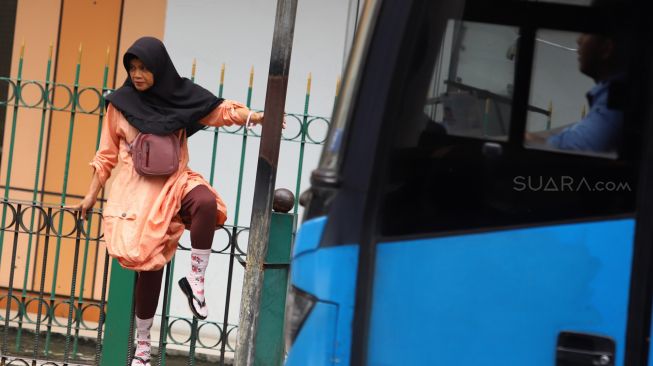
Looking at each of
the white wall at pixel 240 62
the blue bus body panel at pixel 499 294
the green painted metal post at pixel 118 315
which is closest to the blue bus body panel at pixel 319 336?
the blue bus body panel at pixel 499 294

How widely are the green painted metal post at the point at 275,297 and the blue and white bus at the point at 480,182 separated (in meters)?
A: 2.13

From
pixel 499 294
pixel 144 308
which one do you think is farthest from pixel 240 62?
pixel 499 294

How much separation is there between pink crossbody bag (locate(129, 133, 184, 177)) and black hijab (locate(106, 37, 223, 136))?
0.04 meters

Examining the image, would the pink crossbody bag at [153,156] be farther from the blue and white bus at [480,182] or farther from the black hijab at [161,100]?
the blue and white bus at [480,182]

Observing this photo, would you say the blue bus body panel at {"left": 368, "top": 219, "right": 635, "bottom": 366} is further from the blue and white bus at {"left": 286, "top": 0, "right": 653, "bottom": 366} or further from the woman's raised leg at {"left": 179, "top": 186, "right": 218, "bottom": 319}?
the woman's raised leg at {"left": 179, "top": 186, "right": 218, "bottom": 319}

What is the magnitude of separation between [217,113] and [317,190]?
2.19 meters

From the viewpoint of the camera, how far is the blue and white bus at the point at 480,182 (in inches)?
102

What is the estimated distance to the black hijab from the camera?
15.5 ft

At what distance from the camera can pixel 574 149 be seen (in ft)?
8.71

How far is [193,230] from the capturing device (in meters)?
4.76

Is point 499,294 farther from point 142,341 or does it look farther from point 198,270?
point 142,341

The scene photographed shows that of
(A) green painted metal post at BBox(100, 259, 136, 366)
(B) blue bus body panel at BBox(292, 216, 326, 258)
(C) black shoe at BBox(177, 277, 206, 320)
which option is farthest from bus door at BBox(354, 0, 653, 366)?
(A) green painted metal post at BBox(100, 259, 136, 366)

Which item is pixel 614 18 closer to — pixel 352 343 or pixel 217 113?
pixel 352 343

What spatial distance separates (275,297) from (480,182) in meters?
2.41
